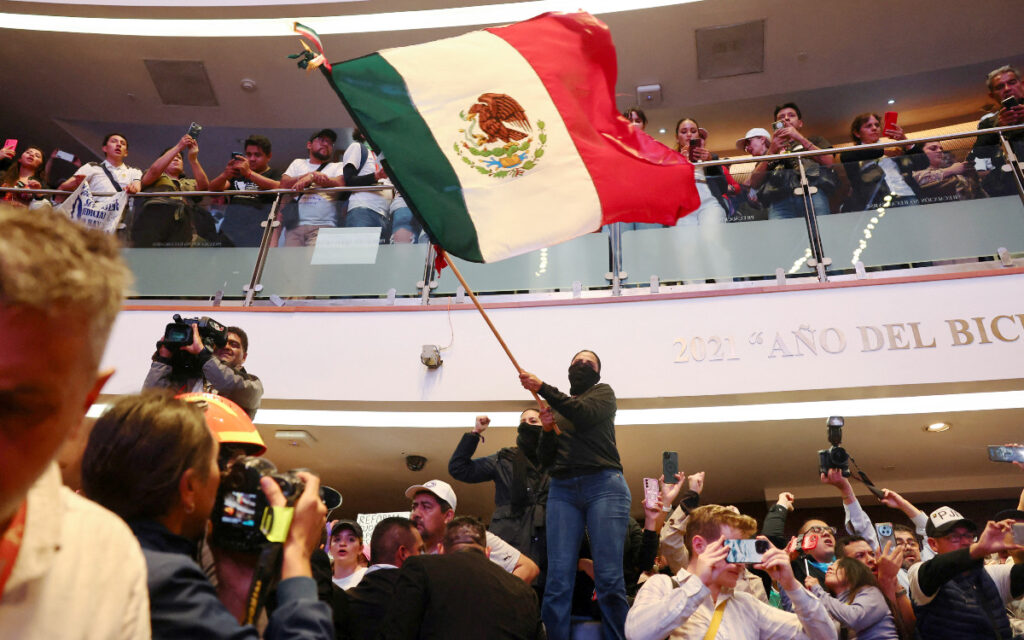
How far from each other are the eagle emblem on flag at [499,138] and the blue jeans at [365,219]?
8.41 ft

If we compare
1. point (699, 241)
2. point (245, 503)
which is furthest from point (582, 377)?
point (245, 503)

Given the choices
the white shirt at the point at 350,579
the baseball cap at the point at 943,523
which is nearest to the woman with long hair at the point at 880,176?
the baseball cap at the point at 943,523

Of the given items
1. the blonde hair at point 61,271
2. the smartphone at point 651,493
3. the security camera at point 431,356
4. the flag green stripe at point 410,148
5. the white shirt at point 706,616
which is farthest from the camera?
the security camera at point 431,356

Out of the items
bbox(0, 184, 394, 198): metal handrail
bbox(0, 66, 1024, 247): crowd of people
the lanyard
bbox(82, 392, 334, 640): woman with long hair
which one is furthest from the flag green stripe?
the lanyard

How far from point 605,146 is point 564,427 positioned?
149 cm

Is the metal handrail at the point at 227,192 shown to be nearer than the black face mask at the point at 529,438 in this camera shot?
No

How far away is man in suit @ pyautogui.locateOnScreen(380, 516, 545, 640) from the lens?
8.38 feet

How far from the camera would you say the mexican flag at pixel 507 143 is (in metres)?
3.79

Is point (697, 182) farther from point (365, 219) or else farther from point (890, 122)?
point (365, 219)

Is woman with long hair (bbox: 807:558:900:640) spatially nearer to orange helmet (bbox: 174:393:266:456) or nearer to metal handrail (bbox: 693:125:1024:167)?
orange helmet (bbox: 174:393:266:456)

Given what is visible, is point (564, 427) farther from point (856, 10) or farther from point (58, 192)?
point (856, 10)

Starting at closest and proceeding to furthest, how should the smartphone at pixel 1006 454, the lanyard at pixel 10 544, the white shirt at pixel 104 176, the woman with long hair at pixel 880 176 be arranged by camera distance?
1. the lanyard at pixel 10 544
2. the smartphone at pixel 1006 454
3. the woman with long hair at pixel 880 176
4. the white shirt at pixel 104 176

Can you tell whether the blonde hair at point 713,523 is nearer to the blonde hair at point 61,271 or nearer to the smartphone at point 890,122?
the blonde hair at point 61,271

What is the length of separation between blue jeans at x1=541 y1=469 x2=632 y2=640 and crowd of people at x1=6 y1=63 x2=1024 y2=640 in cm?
1
